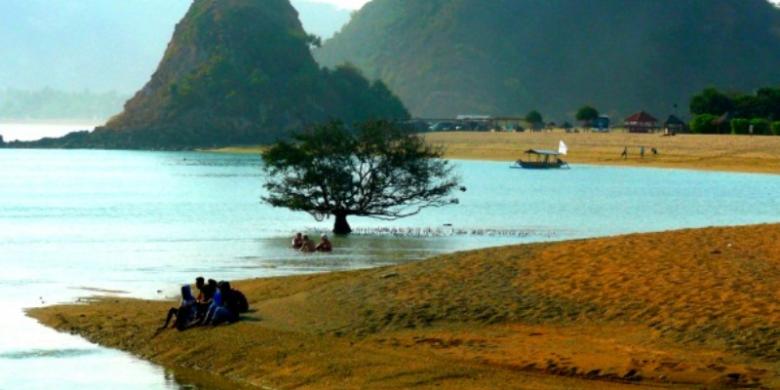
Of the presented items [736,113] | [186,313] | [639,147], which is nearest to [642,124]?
[736,113]

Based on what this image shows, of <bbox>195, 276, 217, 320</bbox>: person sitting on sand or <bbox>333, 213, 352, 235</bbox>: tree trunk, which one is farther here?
<bbox>333, 213, 352, 235</bbox>: tree trunk

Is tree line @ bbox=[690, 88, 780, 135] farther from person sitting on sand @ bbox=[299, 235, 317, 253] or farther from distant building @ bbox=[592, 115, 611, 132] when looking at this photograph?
person sitting on sand @ bbox=[299, 235, 317, 253]

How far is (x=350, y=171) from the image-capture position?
152 ft

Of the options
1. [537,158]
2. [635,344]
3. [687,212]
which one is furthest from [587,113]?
[635,344]

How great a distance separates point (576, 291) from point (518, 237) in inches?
1019

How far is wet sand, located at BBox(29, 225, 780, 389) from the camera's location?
16.8m

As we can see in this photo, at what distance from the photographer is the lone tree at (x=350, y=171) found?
46.1 meters

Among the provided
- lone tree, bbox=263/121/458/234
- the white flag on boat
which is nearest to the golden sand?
the white flag on boat

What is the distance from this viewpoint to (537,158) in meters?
136

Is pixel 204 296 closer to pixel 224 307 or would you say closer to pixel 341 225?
pixel 224 307

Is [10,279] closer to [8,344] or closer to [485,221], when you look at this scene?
[8,344]

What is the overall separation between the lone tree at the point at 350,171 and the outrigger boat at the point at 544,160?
73.5 m

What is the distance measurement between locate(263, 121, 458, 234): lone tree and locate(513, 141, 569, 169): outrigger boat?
7347 cm

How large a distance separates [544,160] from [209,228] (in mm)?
80155
